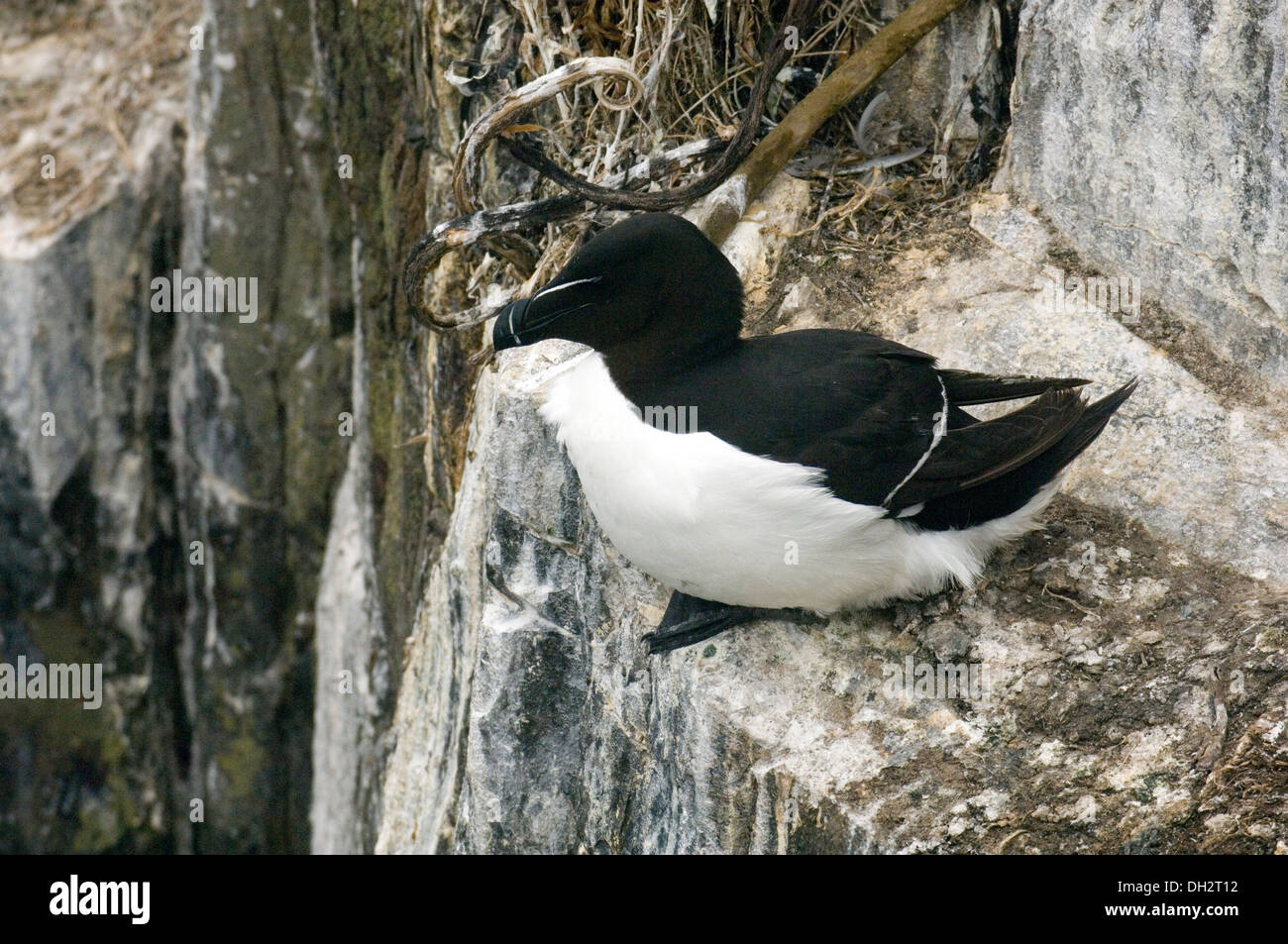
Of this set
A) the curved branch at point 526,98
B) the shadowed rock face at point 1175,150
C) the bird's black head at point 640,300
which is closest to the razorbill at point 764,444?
the bird's black head at point 640,300

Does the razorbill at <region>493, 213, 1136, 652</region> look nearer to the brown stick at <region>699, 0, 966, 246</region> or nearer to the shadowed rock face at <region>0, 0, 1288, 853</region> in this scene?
the shadowed rock face at <region>0, 0, 1288, 853</region>

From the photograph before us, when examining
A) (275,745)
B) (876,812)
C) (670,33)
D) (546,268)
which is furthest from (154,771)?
(876,812)

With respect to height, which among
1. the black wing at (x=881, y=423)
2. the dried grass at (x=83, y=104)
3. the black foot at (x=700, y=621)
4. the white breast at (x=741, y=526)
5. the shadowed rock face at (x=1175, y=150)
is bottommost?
the black foot at (x=700, y=621)

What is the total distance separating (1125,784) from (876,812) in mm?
533

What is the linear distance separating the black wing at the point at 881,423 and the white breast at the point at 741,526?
0.04 metres

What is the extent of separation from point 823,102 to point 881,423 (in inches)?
65.1

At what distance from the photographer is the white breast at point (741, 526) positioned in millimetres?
3039

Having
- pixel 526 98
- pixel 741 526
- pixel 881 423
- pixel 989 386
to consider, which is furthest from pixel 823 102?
pixel 741 526

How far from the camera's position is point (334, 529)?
7277 millimetres

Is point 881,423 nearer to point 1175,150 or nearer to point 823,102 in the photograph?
point 1175,150

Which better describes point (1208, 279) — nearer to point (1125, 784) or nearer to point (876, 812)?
point (1125, 784)

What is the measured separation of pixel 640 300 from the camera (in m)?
3.22

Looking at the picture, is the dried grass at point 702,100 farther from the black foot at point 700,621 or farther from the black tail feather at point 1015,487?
the black foot at point 700,621

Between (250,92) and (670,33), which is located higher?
(250,92)
